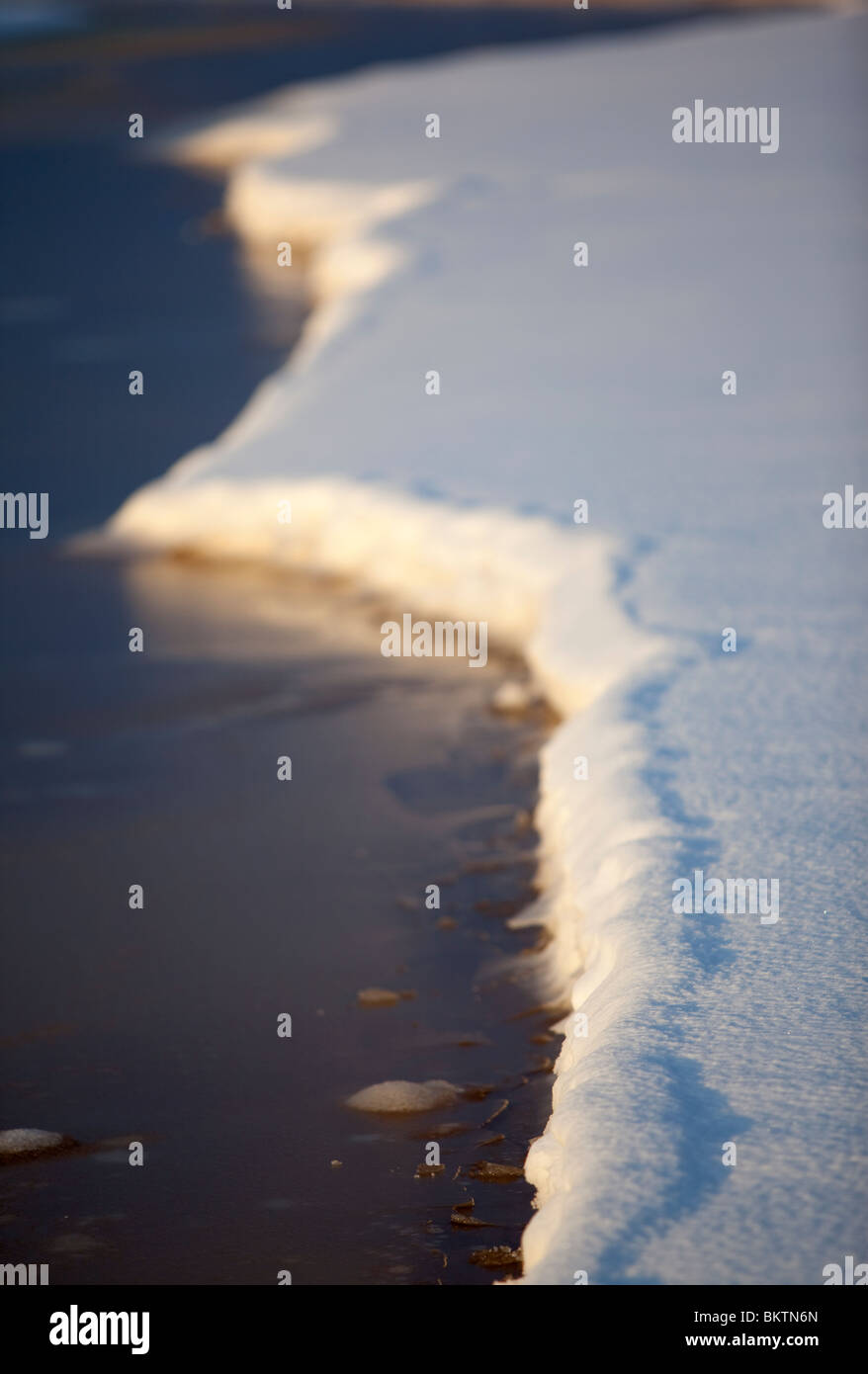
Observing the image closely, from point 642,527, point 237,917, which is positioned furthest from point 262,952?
point 642,527

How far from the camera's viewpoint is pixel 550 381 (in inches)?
261

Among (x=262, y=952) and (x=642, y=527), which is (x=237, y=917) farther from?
(x=642, y=527)

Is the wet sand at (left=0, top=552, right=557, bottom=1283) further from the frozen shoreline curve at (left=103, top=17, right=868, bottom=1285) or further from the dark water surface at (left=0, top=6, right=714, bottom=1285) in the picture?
the frozen shoreline curve at (left=103, top=17, right=868, bottom=1285)

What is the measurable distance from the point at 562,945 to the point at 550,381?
3.76 meters

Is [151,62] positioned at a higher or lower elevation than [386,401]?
higher

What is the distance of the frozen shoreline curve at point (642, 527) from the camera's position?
2348mm

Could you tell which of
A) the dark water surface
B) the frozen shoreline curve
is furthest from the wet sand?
the frozen shoreline curve

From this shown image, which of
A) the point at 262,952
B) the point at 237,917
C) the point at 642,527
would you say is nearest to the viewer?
the point at 262,952

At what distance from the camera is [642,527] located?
5.14 meters

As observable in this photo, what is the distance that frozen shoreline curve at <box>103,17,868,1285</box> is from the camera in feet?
7.70

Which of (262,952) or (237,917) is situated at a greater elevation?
(237,917)

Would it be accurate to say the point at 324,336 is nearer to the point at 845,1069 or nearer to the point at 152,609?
the point at 152,609

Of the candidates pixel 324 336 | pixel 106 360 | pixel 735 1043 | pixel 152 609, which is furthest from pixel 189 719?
pixel 106 360

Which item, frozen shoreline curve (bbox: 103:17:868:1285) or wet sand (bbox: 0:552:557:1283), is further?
wet sand (bbox: 0:552:557:1283)
